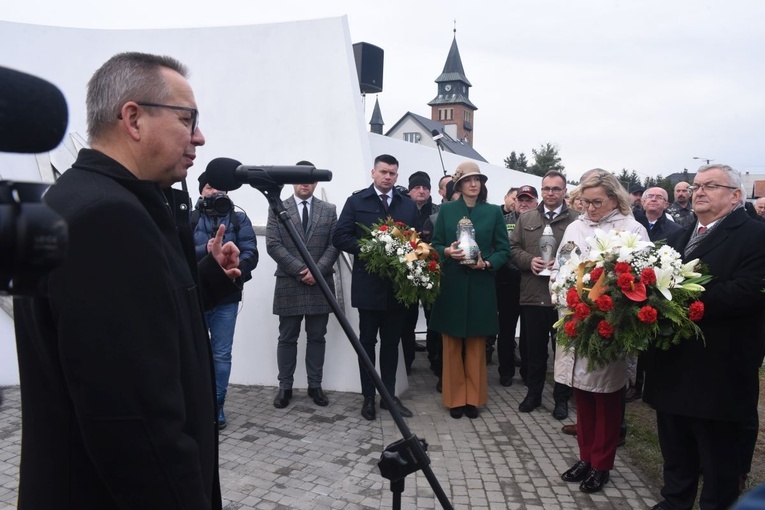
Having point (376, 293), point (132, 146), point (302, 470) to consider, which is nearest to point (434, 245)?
point (376, 293)

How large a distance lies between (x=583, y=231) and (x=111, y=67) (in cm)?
421

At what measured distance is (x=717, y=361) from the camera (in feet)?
12.3

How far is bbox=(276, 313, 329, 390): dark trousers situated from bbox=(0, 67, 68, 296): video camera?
5.37 metres

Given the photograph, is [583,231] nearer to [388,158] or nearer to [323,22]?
[388,158]

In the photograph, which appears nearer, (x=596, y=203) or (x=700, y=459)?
(x=700, y=459)

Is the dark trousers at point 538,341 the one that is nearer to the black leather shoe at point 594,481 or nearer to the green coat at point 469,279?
the green coat at point 469,279

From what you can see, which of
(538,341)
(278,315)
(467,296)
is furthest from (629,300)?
(278,315)

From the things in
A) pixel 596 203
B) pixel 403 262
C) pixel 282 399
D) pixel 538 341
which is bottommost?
pixel 282 399

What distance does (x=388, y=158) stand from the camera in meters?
6.40

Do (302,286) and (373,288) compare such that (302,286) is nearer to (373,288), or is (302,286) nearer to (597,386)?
(373,288)

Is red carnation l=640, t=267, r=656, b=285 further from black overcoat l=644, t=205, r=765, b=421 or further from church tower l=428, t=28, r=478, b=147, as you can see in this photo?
church tower l=428, t=28, r=478, b=147

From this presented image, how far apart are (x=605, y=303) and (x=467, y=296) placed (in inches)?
95.6

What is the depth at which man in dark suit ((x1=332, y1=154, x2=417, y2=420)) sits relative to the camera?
6.12m

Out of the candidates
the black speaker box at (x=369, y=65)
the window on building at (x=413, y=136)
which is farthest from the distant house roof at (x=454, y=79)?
the black speaker box at (x=369, y=65)
